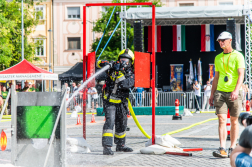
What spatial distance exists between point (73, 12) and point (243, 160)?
42989mm

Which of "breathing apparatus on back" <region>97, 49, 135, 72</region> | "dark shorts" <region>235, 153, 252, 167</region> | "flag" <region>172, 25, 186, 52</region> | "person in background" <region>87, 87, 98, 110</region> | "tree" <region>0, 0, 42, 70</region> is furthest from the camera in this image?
"tree" <region>0, 0, 42, 70</region>

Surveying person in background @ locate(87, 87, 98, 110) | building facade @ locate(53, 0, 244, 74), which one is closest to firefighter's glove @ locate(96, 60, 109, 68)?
person in background @ locate(87, 87, 98, 110)

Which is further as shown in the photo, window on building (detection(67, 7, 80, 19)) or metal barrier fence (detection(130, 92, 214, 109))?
window on building (detection(67, 7, 80, 19))

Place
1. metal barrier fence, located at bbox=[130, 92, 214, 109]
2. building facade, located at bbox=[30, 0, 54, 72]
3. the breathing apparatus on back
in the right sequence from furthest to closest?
building facade, located at bbox=[30, 0, 54, 72]
metal barrier fence, located at bbox=[130, 92, 214, 109]
the breathing apparatus on back

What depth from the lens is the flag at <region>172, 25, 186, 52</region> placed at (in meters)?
24.9

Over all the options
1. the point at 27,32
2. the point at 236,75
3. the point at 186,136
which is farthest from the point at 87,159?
the point at 27,32

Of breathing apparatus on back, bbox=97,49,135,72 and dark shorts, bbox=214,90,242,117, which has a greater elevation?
breathing apparatus on back, bbox=97,49,135,72

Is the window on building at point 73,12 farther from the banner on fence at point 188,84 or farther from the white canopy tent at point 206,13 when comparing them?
the white canopy tent at point 206,13

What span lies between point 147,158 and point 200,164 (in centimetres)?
87

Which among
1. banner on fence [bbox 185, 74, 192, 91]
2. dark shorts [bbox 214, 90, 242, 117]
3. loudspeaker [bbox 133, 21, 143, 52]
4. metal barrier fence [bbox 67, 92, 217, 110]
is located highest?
loudspeaker [bbox 133, 21, 143, 52]

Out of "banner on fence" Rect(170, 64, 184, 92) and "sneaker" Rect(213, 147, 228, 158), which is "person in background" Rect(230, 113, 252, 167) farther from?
"banner on fence" Rect(170, 64, 184, 92)

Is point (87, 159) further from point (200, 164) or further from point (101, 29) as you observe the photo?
point (101, 29)

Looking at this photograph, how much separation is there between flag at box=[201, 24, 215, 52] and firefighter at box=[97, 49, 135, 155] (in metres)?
18.7

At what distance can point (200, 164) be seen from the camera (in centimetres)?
552
